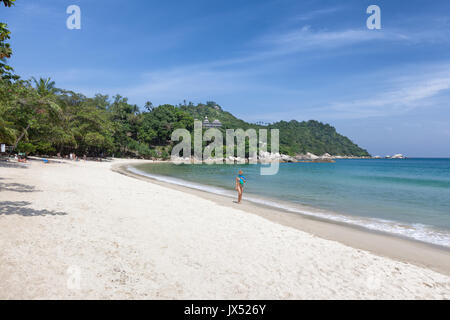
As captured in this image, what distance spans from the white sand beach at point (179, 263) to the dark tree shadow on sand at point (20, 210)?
0.02 m

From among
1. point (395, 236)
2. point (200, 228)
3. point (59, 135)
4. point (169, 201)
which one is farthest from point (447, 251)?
point (59, 135)

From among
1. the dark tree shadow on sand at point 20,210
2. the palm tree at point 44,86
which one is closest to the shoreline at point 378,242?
the dark tree shadow on sand at point 20,210

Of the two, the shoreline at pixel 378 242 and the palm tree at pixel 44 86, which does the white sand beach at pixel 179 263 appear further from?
the palm tree at pixel 44 86

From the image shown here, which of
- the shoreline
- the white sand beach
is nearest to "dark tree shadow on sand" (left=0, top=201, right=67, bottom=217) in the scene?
the white sand beach

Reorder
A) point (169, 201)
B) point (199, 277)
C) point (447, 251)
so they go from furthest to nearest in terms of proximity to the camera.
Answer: point (169, 201), point (447, 251), point (199, 277)

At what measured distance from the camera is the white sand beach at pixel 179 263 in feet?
13.2

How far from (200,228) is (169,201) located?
4.51m

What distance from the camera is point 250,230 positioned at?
7.91 meters

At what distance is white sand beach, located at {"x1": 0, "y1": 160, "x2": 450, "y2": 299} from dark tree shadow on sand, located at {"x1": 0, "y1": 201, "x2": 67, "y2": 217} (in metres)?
0.02

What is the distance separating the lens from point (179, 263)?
5.09 metres

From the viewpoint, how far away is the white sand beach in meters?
4.04

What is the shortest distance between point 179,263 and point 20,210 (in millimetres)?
5829

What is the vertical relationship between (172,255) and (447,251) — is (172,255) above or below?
above
